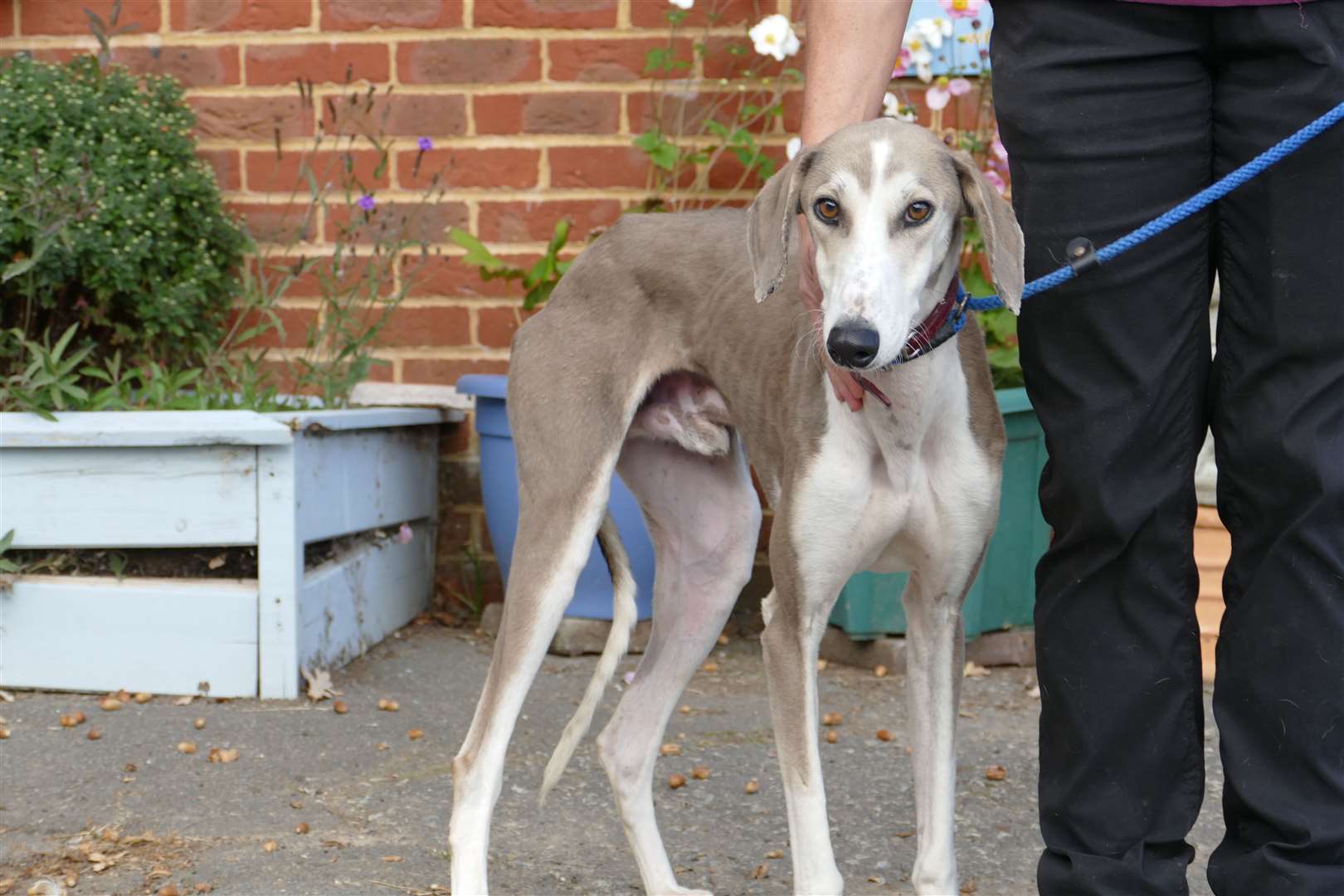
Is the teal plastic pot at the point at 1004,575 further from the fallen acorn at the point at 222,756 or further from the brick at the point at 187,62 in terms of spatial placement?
the brick at the point at 187,62

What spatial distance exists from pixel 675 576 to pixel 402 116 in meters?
2.31

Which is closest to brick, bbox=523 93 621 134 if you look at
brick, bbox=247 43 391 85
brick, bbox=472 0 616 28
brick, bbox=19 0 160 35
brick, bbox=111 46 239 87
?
brick, bbox=472 0 616 28

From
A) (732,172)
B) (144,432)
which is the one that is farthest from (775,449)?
(732,172)

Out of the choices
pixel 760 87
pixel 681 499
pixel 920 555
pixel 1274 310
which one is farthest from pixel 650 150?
pixel 1274 310

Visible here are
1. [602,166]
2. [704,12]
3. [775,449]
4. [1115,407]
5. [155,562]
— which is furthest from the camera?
[602,166]

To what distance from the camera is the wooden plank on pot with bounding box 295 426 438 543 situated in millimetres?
4152

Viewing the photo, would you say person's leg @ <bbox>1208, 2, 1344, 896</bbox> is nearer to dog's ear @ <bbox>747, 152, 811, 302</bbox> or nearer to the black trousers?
the black trousers

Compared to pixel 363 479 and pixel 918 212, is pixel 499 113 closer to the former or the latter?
pixel 363 479

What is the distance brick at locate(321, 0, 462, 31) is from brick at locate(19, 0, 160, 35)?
1.87 feet

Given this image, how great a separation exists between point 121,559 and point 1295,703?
9.93 ft

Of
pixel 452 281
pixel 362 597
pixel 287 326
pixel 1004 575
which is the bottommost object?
pixel 362 597

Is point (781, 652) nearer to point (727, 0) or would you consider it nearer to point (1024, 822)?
point (1024, 822)

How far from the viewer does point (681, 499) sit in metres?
3.30

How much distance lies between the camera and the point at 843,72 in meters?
2.61
